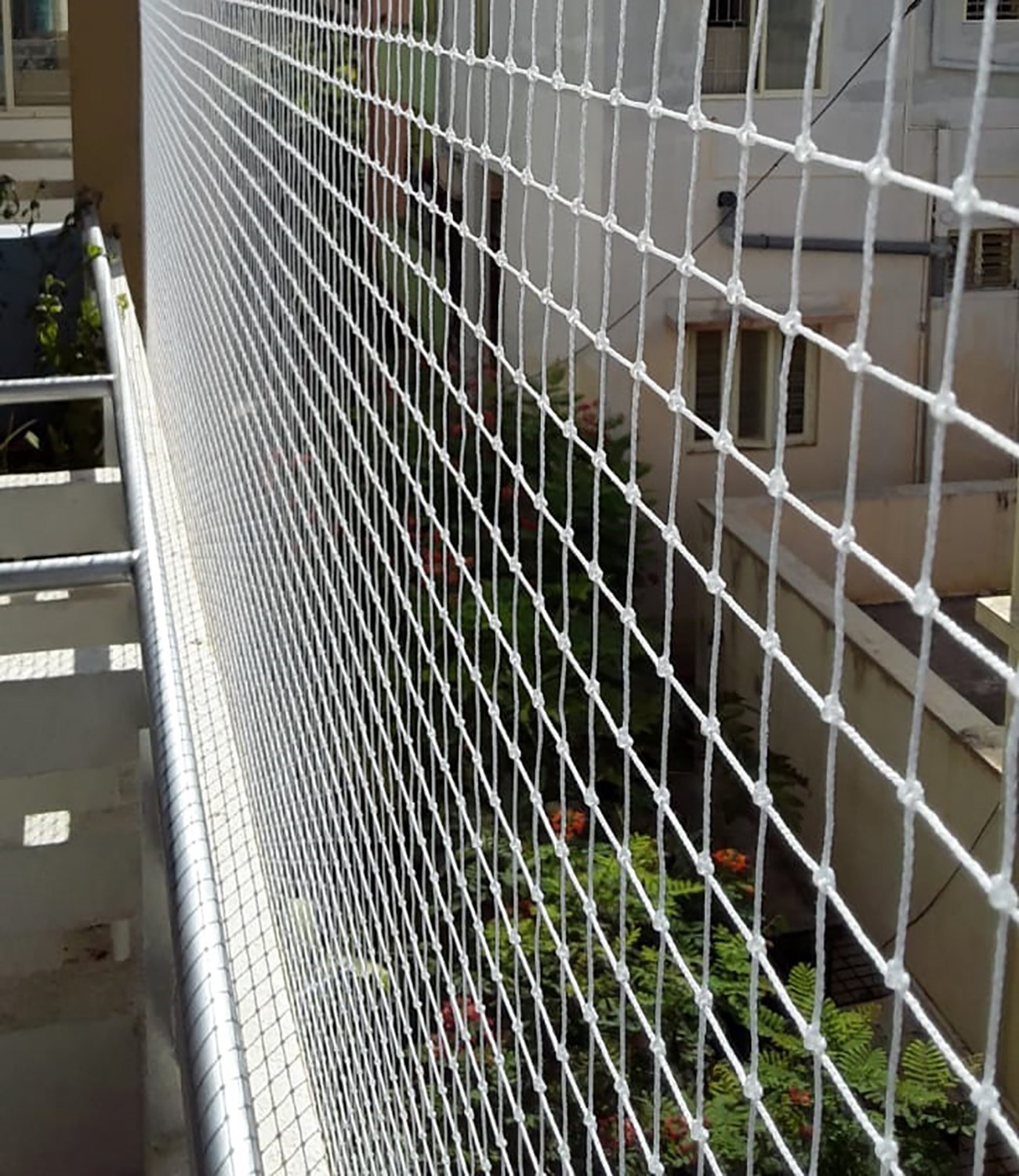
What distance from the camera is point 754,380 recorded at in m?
6.39

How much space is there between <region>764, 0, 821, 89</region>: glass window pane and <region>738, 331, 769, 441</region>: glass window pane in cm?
89

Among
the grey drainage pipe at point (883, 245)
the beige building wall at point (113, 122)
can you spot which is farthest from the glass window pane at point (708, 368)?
the beige building wall at point (113, 122)

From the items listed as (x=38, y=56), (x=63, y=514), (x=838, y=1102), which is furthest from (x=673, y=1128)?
(x=38, y=56)

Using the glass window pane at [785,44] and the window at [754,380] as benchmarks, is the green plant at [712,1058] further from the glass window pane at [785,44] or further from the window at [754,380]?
the glass window pane at [785,44]

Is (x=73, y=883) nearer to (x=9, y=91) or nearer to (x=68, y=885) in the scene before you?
(x=68, y=885)

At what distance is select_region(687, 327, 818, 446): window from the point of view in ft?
19.6

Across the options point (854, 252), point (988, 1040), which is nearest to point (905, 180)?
point (988, 1040)

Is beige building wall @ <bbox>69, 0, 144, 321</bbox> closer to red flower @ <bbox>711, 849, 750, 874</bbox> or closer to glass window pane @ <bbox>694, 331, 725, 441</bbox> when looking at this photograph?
glass window pane @ <bbox>694, 331, 725, 441</bbox>

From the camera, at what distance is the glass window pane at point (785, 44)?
6316mm

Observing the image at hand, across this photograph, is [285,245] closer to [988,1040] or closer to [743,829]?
[988,1040]

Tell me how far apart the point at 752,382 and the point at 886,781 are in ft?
8.97

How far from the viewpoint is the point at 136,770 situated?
3.49m

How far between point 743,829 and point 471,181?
432 cm

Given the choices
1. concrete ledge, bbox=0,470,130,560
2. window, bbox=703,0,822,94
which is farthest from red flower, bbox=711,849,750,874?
window, bbox=703,0,822,94
